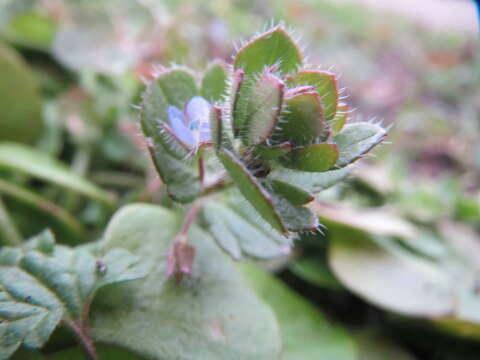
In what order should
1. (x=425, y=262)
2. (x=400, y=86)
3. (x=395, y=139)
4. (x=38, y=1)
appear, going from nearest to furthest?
(x=425, y=262) < (x=38, y=1) < (x=395, y=139) < (x=400, y=86)

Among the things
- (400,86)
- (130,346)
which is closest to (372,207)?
(130,346)

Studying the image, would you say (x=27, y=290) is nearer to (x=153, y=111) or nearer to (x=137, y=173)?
(x=153, y=111)

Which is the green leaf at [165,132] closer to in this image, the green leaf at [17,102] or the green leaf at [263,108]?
the green leaf at [263,108]

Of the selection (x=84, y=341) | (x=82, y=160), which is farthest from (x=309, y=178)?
(x=82, y=160)

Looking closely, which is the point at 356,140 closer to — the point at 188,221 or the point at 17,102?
the point at 188,221

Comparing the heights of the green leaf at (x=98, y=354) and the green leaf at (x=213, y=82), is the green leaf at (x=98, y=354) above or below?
below

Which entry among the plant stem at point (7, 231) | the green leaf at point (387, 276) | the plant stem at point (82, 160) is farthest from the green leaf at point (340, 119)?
the plant stem at point (82, 160)
